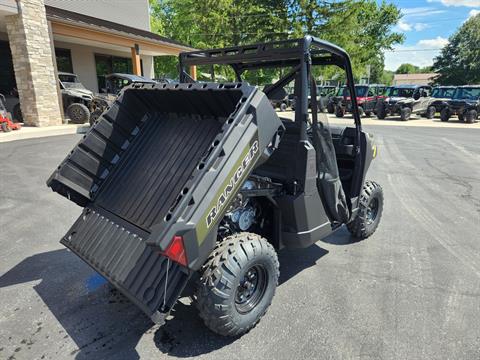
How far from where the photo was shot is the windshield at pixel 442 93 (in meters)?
20.2

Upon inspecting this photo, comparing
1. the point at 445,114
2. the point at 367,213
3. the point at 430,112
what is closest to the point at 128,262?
the point at 367,213

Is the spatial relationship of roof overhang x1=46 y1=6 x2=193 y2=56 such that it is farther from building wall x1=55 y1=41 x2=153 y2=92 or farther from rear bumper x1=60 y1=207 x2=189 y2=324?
rear bumper x1=60 y1=207 x2=189 y2=324

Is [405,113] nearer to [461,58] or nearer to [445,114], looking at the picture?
[445,114]

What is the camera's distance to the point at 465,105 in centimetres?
1888

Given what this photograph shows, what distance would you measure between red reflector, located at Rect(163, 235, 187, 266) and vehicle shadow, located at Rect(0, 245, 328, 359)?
0.85 meters

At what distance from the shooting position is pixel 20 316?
291 centimetres

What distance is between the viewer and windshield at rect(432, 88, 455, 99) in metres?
20.2

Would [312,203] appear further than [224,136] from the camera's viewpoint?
Yes

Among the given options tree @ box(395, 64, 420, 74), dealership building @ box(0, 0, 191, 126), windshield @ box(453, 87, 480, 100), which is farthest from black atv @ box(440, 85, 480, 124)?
tree @ box(395, 64, 420, 74)

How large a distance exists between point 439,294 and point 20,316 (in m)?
3.70

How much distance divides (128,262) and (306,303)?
5.18ft

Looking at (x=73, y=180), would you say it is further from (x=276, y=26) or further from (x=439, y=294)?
(x=276, y=26)

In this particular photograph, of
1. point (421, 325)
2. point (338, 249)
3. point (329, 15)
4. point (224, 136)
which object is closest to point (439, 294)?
point (421, 325)

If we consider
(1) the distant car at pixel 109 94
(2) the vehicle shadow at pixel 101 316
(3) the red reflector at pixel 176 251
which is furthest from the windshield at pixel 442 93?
(3) the red reflector at pixel 176 251
